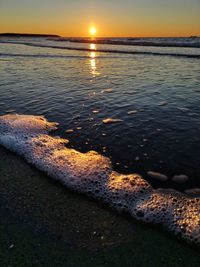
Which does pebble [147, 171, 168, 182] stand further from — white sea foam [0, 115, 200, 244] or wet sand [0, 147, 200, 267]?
wet sand [0, 147, 200, 267]

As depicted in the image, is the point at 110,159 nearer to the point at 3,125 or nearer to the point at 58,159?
the point at 58,159

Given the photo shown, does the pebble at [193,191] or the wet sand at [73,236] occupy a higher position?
the pebble at [193,191]

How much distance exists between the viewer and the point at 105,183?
14.2 ft

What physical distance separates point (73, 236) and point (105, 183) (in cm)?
128

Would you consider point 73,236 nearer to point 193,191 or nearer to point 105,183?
point 105,183

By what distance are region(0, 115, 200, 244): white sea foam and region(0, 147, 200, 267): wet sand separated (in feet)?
0.68

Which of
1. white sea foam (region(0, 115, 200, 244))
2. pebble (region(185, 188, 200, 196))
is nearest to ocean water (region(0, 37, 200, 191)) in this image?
pebble (region(185, 188, 200, 196))

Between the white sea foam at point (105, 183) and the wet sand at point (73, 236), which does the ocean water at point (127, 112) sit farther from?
the wet sand at point (73, 236)

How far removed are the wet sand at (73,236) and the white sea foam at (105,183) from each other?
0.68 feet

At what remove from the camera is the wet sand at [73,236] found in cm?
293

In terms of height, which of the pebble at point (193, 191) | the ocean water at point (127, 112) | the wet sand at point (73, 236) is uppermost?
the ocean water at point (127, 112)

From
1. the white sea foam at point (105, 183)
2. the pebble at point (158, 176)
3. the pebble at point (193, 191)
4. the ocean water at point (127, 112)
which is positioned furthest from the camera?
the ocean water at point (127, 112)

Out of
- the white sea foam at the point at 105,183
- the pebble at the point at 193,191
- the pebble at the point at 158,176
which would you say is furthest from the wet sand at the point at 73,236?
the pebble at the point at 158,176

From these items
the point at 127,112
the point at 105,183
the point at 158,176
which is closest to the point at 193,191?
the point at 158,176
